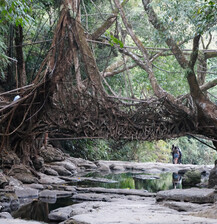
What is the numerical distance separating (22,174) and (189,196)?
4712 millimetres

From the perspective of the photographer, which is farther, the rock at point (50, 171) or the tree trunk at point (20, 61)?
the tree trunk at point (20, 61)

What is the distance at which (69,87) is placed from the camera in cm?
820

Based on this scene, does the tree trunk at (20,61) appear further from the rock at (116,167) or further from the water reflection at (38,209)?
the rock at (116,167)

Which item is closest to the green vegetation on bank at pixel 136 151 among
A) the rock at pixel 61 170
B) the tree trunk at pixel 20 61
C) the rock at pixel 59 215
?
the rock at pixel 61 170

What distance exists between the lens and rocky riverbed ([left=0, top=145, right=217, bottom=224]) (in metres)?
4.12

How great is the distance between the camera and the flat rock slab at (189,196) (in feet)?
19.3

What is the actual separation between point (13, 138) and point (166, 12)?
16.3ft

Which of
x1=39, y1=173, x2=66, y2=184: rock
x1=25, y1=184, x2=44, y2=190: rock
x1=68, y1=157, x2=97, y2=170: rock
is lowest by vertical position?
x1=25, y1=184, x2=44, y2=190: rock

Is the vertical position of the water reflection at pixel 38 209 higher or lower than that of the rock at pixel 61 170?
lower

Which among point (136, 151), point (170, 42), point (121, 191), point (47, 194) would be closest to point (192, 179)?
point (121, 191)

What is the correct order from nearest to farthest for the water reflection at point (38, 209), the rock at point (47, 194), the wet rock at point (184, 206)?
1. the wet rock at point (184, 206)
2. the water reflection at point (38, 209)
3. the rock at point (47, 194)

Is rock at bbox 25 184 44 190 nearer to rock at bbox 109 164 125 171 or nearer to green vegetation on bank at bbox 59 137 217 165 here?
green vegetation on bank at bbox 59 137 217 165

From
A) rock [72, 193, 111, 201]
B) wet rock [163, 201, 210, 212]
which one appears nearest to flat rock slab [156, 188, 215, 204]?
wet rock [163, 201, 210, 212]

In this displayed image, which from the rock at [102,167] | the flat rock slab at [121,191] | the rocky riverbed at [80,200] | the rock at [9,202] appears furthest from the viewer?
the rock at [102,167]
